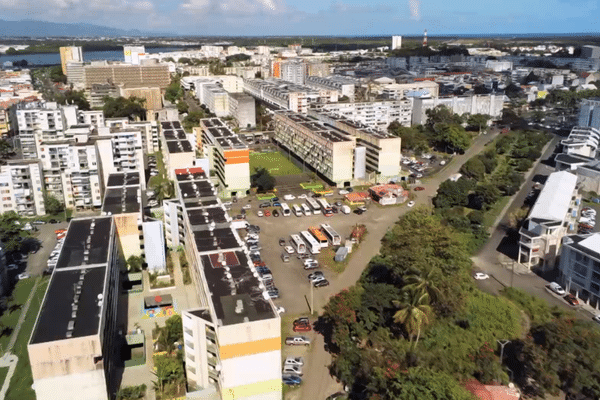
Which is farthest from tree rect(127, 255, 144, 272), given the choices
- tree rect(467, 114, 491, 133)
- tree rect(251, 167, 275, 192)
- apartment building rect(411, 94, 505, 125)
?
tree rect(467, 114, 491, 133)

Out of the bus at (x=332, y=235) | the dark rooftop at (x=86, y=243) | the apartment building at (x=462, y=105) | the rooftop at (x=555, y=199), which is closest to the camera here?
the dark rooftop at (x=86, y=243)

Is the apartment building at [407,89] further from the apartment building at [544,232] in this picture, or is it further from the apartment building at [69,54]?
the apartment building at [69,54]

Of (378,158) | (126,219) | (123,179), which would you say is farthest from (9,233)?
(378,158)

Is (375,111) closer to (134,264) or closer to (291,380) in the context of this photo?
(134,264)

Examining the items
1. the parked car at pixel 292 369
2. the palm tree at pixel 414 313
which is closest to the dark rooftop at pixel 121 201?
the parked car at pixel 292 369

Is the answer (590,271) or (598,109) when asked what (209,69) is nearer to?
(598,109)

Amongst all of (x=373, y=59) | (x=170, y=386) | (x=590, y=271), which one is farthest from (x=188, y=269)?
(x=373, y=59)
